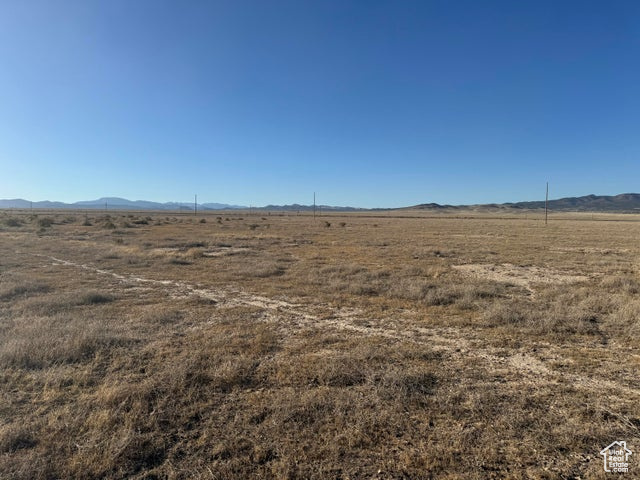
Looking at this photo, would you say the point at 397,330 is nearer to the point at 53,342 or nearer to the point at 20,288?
the point at 53,342

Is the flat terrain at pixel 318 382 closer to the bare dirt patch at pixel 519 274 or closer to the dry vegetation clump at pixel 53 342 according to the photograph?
the dry vegetation clump at pixel 53 342

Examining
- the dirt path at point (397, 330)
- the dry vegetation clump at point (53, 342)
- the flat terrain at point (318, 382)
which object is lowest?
the dirt path at point (397, 330)

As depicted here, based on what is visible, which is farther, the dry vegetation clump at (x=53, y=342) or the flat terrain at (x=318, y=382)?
the dry vegetation clump at (x=53, y=342)

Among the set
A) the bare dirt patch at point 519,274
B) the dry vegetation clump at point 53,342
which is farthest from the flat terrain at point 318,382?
the bare dirt patch at point 519,274

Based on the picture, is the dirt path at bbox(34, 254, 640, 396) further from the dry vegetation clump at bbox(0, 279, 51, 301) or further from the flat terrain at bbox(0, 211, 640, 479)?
the dry vegetation clump at bbox(0, 279, 51, 301)

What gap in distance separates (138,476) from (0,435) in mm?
1923

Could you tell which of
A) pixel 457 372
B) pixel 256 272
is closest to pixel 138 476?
pixel 457 372

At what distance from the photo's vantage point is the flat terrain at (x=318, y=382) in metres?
3.97

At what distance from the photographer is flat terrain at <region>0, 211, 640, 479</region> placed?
3.97m

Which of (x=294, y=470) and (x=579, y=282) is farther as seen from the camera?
(x=579, y=282)

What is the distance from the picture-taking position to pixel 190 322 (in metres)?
9.16

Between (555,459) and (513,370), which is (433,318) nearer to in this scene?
(513,370)

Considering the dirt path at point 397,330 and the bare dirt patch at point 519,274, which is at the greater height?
the bare dirt patch at point 519,274

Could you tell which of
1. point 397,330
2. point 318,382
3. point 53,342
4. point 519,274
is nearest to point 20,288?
point 53,342
